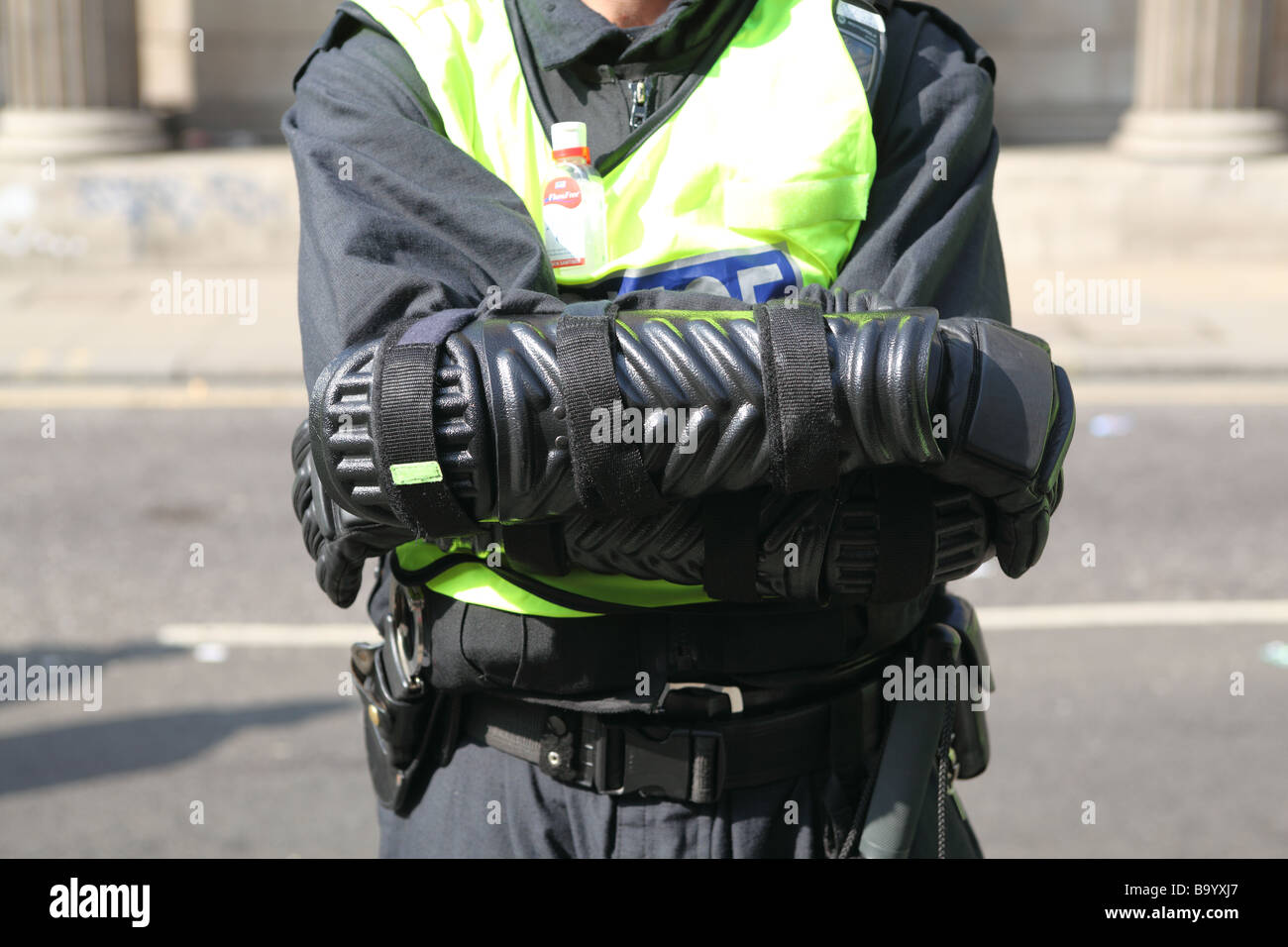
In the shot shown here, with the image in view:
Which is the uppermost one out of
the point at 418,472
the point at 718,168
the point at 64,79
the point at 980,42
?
the point at 980,42

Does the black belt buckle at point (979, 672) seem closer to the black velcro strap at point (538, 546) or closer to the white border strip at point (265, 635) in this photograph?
the black velcro strap at point (538, 546)

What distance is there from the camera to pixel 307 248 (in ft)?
6.81

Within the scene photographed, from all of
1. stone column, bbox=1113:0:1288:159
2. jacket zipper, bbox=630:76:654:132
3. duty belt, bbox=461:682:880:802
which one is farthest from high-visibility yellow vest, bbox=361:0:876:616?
stone column, bbox=1113:0:1288:159

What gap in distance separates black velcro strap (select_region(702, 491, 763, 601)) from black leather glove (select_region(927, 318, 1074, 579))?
22 centimetres

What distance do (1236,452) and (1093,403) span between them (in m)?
1.19

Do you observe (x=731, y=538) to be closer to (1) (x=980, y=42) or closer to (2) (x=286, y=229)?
(2) (x=286, y=229)

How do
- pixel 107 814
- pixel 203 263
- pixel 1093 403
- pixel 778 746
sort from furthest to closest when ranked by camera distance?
pixel 203 263 < pixel 1093 403 < pixel 107 814 < pixel 778 746

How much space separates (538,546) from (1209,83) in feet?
40.4

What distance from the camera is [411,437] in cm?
170

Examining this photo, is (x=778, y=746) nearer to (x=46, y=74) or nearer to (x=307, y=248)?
(x=307, y=248)

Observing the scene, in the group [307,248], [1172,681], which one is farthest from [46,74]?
[307,248]

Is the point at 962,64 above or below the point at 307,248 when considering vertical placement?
above

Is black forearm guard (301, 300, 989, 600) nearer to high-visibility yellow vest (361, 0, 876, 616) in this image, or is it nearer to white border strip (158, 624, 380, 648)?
high-visibility yellow vest (361, 0, 876, 616)

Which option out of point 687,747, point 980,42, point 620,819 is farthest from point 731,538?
point 980,42
